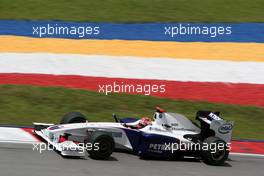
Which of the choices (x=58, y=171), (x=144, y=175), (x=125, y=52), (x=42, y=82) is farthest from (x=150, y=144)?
(x=125, y=52)

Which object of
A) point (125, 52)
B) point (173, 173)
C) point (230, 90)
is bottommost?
point (173, 173)

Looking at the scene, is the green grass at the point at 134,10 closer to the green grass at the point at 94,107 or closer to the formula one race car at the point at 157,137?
the green grass at the point at 94,107

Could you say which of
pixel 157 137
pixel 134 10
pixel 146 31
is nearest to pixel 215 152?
pixel 157 137

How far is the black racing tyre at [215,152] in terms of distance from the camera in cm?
1079

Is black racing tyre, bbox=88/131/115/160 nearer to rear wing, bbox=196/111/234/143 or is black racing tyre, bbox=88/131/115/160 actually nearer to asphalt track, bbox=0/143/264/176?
asphalt track, bbox=0/143/264/176

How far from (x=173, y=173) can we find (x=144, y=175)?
65cm

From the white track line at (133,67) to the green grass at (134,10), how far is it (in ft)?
10.6

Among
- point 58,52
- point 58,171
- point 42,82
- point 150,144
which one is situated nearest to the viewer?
point 58,171

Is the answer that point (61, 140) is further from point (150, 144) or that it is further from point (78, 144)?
point (150, 144)

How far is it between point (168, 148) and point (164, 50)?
35.4 feet

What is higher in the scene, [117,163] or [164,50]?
[164,50]

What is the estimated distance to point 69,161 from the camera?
1002 centimetres

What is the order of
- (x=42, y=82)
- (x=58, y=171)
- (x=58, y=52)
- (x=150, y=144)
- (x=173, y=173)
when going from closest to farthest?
1. (x=58, y=171)
2. (x=173, y=173)
3. (x=150, y=144)
4. (x=42, y=82)
5. (x=58, y=52)

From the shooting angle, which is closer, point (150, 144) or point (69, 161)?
point (69, 161)
